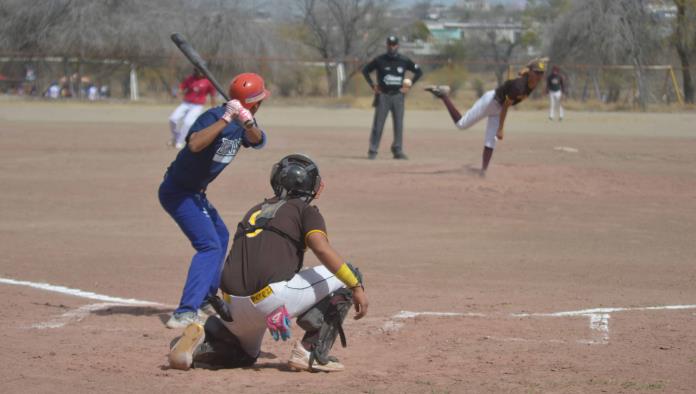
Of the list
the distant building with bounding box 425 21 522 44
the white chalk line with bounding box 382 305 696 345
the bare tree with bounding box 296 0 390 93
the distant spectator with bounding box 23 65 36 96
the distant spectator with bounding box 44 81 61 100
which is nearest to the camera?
the white chalk line with bounding box 382 305 696 345

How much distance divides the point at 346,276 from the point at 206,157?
1.92 meters

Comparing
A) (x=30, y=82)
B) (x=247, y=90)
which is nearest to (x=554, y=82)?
(x=30, y=82)

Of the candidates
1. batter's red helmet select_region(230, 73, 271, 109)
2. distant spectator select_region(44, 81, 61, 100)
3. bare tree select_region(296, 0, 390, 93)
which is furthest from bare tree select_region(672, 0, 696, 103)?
batter's red helmet select_region(230, 73, 271, 109)

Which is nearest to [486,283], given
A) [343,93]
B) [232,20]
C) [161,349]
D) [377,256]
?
[377,256]

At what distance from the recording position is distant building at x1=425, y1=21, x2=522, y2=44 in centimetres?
8306

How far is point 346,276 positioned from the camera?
5742mm

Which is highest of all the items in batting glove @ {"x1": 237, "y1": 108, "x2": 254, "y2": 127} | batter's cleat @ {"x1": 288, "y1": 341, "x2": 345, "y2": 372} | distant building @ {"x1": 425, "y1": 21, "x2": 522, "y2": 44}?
batting glove @ {"x1": 237, "y1": 108, "x2": 254, "y2": 127}

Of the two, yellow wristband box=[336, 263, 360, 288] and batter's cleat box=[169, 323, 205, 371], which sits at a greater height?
yellow wristband box=[336, 263, 360, 288]

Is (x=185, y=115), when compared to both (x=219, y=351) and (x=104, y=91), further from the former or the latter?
(x=104, y=91)

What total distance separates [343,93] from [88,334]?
39.1 m

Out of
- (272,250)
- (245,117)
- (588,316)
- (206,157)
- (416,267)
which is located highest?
(245,117)

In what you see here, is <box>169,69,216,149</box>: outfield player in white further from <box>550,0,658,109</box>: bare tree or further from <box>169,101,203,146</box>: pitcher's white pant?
<box>550,0,658,109</box>: bare tree

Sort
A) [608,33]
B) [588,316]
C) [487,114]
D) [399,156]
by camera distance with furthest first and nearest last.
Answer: [608,33], [399,156], [487,114], [588,316]

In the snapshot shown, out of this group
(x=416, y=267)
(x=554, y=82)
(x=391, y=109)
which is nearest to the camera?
(x=416, y=267)
